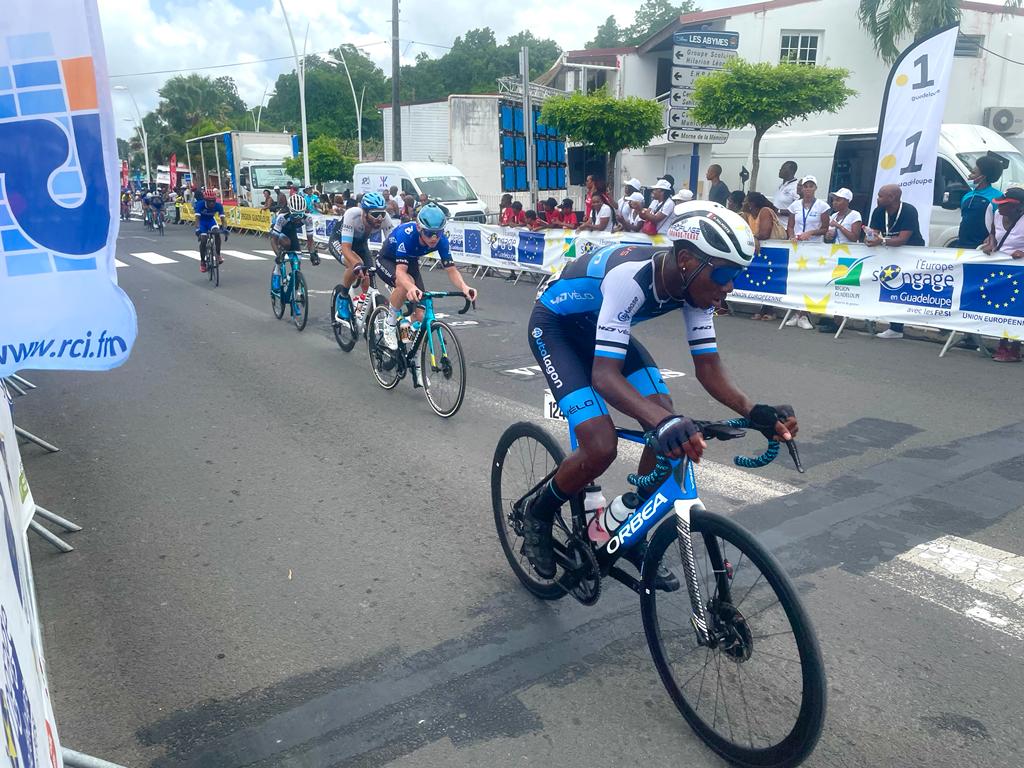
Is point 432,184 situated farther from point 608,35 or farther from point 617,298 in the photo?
point 608,35

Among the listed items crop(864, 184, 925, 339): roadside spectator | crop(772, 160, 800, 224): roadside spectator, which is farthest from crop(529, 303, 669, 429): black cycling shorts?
crop(772, 160, 800, 224): roadside spectator

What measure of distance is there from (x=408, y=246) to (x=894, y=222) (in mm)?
6843

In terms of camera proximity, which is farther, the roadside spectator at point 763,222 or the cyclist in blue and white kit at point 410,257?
the roadside spectator at point 763,222

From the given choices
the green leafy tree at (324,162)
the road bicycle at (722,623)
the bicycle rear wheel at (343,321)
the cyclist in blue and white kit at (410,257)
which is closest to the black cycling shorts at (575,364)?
the road bicycle at (722,623)

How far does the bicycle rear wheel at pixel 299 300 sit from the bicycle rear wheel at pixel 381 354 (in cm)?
348

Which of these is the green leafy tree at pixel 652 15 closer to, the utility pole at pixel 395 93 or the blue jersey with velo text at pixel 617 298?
the utility pole at pixel 395 93

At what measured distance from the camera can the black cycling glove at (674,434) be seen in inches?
111

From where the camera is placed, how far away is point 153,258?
23047mm

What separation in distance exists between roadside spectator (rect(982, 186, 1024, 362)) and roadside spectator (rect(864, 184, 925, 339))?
1.28 m

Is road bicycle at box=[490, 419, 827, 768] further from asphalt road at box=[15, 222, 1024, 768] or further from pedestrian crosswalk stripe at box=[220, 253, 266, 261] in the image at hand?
pedestrian crosswalk stripe at box=[220, 253, 266, 261]

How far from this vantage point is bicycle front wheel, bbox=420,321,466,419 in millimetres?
7508

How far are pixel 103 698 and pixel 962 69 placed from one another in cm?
3058

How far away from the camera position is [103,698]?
11.4ft

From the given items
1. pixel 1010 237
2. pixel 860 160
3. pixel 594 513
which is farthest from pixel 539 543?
pixel 860 160
